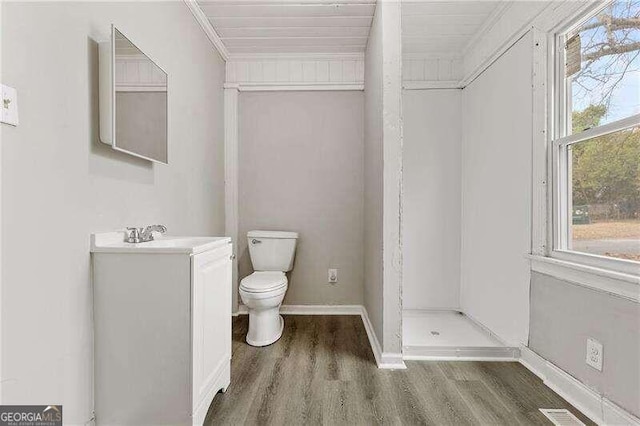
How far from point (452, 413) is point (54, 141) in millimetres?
2005

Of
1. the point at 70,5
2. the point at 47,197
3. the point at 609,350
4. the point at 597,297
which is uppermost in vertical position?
the point at 70,5

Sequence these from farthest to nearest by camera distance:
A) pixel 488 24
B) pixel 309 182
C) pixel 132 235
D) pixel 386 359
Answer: pixel 309 182 → pixel 488 24 → pixel 386 359 → pixel 132 235

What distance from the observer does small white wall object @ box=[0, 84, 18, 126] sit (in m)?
0.93

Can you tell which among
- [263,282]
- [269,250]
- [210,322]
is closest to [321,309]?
[269,250]

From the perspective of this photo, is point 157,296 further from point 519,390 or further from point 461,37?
point 461,37

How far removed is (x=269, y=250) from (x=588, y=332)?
83.5 inches

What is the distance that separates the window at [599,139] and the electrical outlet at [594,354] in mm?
370

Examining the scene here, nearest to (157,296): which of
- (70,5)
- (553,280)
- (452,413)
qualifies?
(70,5)

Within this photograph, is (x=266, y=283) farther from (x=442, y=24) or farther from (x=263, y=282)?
(x=442, y=24)

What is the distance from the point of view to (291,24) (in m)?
2.48

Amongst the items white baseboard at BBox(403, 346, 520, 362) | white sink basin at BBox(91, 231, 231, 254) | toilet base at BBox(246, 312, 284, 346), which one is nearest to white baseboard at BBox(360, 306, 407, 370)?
white baseboard at BBox(403, 346, 520, 362)

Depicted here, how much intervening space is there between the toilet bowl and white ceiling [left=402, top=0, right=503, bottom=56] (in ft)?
7.15

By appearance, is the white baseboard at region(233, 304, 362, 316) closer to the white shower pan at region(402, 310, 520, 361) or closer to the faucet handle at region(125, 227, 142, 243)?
the white shower pan at region(402, 310, 520, 361)

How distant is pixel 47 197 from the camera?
1092 millimetres
